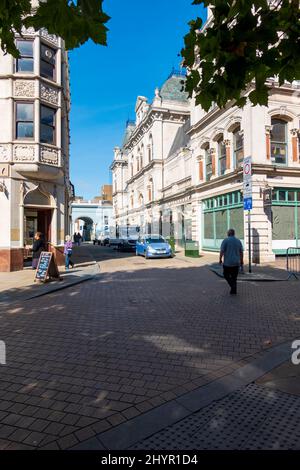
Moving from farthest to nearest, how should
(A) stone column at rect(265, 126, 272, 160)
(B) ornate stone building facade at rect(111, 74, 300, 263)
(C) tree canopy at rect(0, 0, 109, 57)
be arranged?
1. (A) stone column at rect(265, 126, 272, 160)
2. (B) ornate stone building facade at rect(111, 74, 300, 263)
3. (C) tree canopy at rect(0, 0, 109, 57)

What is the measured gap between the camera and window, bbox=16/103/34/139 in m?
13.9

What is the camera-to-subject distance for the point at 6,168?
13.4m

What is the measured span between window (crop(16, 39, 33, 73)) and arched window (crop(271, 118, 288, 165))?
13844mm

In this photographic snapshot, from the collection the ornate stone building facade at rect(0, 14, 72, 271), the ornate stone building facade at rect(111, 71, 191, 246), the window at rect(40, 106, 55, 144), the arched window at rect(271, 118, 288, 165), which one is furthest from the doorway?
the ornate stone building facade at rect(111, 71, 191, 246)

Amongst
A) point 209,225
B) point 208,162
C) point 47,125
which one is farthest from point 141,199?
point 47,125

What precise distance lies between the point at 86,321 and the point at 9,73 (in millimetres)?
12947

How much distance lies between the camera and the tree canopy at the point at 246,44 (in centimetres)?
305

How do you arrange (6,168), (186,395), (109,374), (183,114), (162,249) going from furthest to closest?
(183,114), (162,249), (6,168), (109,374), (186,395)

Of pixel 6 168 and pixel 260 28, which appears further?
pixel 6 168

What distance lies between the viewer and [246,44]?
307 centimetres

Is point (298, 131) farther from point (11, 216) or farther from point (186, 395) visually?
point (186, 395)

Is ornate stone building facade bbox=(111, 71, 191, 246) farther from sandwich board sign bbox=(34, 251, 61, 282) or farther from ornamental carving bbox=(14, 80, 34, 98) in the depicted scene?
sandwich board sign bbox=(34, 251, 61, 282)

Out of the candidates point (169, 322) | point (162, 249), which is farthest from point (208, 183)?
point (169, 322)

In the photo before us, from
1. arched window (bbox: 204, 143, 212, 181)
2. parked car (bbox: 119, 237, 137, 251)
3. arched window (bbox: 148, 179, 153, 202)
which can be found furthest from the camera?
arched window (bbox: 148, 179, 153, 202)
